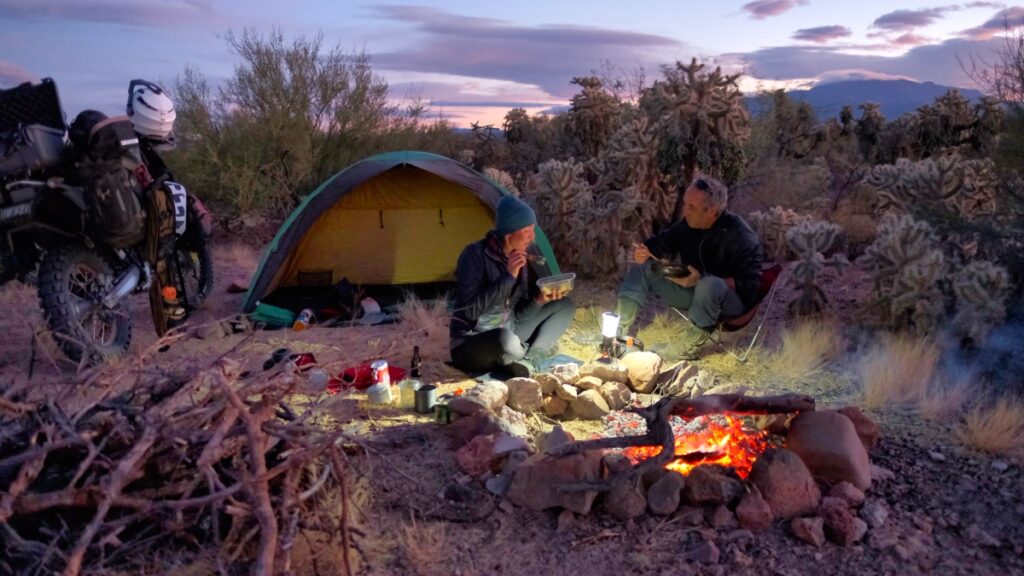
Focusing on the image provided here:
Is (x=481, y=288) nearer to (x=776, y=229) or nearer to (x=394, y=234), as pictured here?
(x=394, y=234)

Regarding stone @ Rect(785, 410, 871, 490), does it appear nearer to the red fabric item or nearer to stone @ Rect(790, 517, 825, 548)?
stone @ Rect(790, 517, 825, 548)

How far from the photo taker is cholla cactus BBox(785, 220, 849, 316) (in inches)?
216

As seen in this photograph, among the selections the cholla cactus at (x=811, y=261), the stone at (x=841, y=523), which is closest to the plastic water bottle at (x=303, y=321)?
the cholla cactus at (x=811, y=261)

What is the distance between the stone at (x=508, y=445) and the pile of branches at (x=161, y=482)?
0.84 meters

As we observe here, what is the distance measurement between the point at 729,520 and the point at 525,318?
2212 mm

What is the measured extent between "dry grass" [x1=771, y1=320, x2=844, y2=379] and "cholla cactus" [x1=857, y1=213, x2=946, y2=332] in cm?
46

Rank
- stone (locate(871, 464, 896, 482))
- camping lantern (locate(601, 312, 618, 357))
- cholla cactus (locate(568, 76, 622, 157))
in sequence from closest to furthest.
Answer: stone (locate(871, 464, 896, 482)) < camping lantern (locate(601, 312, 618, 357)) < cholla cactus (locate(568, 76, 622, 157))

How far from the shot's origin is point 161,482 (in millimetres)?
2357

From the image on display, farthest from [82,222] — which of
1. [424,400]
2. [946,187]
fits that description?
[946,187]

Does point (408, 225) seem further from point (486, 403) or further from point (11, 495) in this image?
point (11, 495)

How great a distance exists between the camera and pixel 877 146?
12.9m

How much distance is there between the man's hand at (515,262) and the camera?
4340 millimetres

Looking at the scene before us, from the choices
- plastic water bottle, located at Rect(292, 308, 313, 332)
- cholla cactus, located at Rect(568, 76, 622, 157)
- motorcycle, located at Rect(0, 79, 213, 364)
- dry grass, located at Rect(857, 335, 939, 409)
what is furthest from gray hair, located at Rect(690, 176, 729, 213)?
cholla cactus, located at Rect(568, 76, 622, 157)

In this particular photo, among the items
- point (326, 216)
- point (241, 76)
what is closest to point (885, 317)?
point (326, 216)
